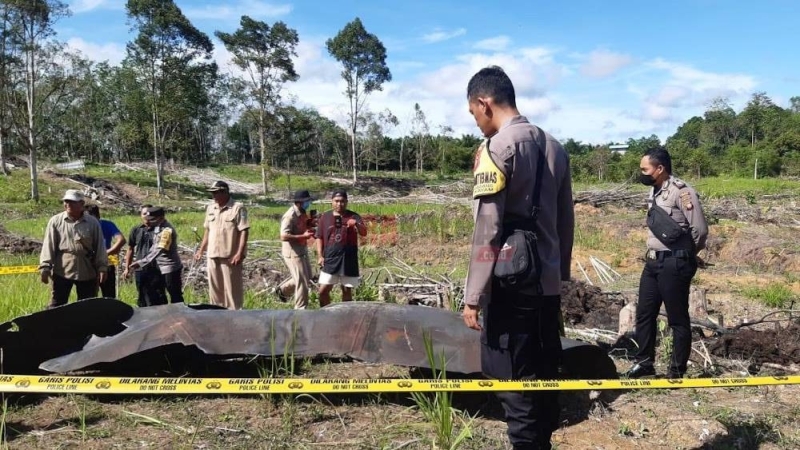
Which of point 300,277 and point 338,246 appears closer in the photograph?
point 338,246

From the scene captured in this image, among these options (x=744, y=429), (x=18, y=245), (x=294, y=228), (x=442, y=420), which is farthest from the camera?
(x=18, y=245)

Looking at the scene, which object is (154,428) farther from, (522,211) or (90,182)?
(90,182)

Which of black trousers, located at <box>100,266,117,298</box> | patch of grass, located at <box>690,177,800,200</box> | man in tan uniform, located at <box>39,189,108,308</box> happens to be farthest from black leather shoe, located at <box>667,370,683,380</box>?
patch of grass, located at <box>690,177,800,200</box>

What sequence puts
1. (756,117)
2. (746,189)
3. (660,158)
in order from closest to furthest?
(660,158) → (746,189) → (756,117)

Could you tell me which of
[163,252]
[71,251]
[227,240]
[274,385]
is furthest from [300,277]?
[274,385]

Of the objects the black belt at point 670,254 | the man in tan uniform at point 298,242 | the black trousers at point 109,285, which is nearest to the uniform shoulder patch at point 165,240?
the black trousers at point 109,285

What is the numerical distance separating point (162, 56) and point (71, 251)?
24612 mm

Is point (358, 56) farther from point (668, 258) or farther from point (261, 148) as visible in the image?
point (668, 258)

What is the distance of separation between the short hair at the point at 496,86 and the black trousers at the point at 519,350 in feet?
2.62

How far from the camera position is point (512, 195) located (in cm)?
238

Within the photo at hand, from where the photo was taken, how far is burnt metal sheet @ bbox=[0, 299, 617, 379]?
3582 mm

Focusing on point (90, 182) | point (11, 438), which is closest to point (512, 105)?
point (11, 438)

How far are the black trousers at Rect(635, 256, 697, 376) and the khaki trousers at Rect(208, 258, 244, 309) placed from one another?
3.85 meters

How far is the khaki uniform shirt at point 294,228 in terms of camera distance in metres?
6.32
